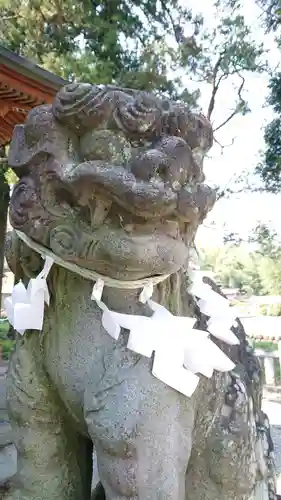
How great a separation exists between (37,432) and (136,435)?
0.74ft

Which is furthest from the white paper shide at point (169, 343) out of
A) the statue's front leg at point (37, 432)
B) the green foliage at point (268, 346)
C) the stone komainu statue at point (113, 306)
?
the green foliage at point (268, 346)

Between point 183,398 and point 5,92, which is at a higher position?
point 5,92

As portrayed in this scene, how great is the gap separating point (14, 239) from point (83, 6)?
7.62m

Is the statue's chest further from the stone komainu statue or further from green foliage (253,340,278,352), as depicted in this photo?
green foliage (253,340,278,352)

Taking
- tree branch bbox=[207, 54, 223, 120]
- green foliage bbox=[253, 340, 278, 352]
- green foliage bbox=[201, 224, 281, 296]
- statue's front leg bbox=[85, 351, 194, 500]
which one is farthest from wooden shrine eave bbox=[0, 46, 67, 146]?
tree branch bbox=[207, 54, 223, 120]

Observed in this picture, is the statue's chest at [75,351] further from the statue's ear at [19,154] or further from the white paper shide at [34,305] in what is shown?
the statue's ear at [19,154]

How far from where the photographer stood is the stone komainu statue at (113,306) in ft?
2.39

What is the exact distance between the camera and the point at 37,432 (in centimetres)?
86

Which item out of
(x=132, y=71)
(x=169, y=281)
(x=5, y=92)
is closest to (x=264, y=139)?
(x=132, y=71)

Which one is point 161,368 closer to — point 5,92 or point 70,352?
point 70,352

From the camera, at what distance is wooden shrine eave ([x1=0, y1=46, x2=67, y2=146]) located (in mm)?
3016

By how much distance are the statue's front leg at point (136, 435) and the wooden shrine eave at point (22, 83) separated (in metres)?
2.63

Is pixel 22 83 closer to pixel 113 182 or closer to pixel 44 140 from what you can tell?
pixel 44 140

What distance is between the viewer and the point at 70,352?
0.80m
